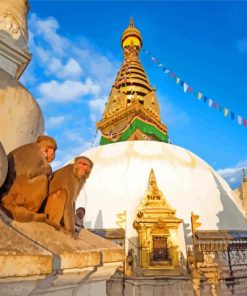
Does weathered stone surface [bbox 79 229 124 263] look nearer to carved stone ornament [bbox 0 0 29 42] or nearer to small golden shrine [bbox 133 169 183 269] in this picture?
carved stone ornament [bbox 0 0 29 42]

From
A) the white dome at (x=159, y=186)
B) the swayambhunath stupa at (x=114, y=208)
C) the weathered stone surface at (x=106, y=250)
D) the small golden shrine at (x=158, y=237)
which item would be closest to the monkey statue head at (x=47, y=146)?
the swayambhunath stupa at (x=114, y=208)

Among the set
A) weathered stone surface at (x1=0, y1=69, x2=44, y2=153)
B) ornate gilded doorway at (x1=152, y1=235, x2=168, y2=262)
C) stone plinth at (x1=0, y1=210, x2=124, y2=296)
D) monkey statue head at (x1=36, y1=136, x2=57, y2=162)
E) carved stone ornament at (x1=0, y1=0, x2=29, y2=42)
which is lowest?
ornate gilded doorway at (x1=152, y1=235, x2=168, y2=262)

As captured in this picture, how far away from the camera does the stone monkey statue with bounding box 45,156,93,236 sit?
1916 mm

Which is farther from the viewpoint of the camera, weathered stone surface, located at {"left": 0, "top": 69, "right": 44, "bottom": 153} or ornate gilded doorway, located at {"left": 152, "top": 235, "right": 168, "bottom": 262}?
ornate gilded doorway, located at {"left": 152, "top": 235, "right": 168, "bottom": 262}

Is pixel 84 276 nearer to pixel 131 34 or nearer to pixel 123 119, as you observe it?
pixel 123 119

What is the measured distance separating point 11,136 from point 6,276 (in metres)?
1.63

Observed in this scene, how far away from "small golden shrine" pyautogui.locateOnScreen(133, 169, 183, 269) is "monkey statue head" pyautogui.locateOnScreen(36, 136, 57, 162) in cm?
865

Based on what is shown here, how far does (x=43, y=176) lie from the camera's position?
1872mm

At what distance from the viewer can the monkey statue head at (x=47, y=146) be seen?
81.4 inches

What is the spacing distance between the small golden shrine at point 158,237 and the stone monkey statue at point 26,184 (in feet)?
28.9

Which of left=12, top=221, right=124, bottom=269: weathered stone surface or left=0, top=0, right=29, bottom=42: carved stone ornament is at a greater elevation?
left=0, top=0, right=29, bottom=42: carved stone ornament

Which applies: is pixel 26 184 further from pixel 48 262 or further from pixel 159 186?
pixel 159 186

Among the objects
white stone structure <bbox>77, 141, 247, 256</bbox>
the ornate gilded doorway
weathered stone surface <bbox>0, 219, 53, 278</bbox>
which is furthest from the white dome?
weathered stone surface <bbox>0, 219, 53, 278</bbox>

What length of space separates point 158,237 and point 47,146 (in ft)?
29.7
